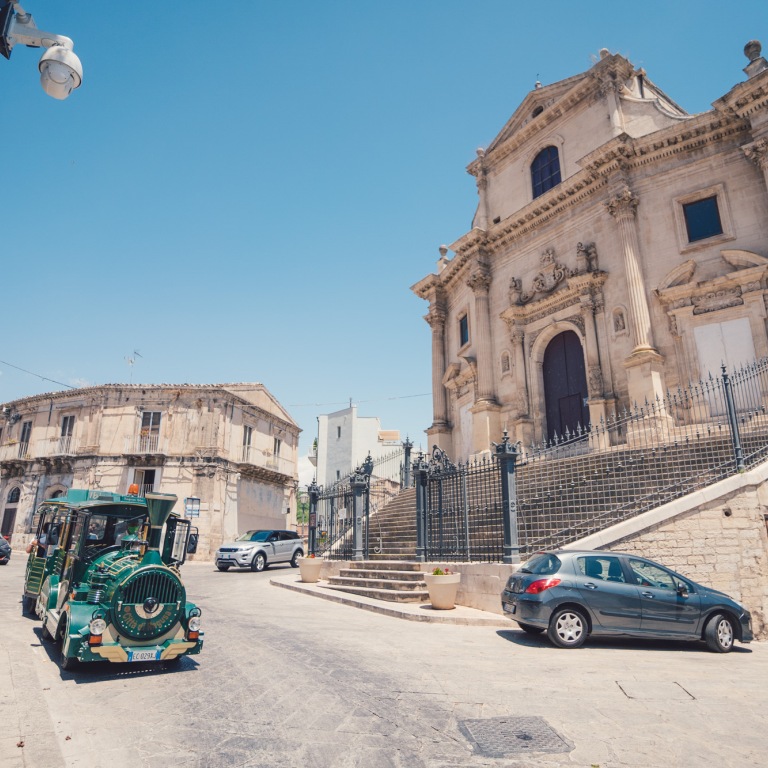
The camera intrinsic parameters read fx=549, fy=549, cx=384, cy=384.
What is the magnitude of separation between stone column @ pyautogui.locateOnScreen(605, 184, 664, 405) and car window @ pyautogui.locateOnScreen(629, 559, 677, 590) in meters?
8.72

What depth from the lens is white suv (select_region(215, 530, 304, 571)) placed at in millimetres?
19266

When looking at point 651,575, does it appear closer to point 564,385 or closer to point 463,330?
point 564,385

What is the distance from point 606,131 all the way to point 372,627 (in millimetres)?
17820

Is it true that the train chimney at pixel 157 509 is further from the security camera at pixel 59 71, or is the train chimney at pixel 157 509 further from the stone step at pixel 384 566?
the stone step at pixel 384 566

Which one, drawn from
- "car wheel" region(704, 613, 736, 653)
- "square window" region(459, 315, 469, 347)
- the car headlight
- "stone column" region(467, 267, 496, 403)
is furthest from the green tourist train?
"square window" region(459, 315, 469, 347)

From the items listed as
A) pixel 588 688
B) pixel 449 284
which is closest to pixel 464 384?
pixel 449 284

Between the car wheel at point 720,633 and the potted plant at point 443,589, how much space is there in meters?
3.99

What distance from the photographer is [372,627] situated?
859 cm

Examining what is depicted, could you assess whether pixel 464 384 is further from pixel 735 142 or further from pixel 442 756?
pixel 442 756

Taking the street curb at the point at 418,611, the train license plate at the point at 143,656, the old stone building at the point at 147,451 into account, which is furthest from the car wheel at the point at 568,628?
the old stone building at the point at 147,451

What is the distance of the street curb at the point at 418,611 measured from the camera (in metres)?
8.82

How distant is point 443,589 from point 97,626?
607 cm

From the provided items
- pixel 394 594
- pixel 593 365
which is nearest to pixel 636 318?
pixel 593 365

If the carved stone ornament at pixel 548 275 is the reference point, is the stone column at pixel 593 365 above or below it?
below
